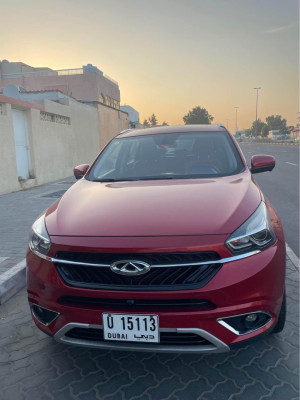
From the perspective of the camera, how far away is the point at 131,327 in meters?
1.96

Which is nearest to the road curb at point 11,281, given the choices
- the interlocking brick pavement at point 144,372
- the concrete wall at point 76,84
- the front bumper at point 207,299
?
the interlocking brick pavement at point 144,372

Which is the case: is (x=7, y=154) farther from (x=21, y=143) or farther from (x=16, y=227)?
(x=16, y=227)

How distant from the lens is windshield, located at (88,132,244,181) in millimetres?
3249

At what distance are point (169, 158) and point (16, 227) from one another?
11.9 ft

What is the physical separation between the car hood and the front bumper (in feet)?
0.85

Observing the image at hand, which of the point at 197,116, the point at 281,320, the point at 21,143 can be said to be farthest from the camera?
A: the point at 197,116

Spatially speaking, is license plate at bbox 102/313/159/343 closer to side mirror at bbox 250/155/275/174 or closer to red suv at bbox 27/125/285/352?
red suv at bbox 27/125/285/352

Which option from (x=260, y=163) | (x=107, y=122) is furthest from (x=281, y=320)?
(x=107, y=122)

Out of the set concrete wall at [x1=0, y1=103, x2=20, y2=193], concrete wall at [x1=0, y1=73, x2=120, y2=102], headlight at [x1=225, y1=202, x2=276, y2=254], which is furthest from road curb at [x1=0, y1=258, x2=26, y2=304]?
concrete wall at [x1=0, y1=73, x2=120, y2=102]

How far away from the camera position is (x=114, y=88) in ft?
120

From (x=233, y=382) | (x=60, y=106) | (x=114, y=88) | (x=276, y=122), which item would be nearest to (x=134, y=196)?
(x=233, y=382)

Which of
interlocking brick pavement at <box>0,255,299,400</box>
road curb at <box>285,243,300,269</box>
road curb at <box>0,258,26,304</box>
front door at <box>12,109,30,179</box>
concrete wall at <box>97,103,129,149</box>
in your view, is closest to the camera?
interlocking brick pavement at <box>0,255,299,400</box>

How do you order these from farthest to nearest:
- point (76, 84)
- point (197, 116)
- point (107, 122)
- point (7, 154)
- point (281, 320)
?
point (197, 116) < point (76, 84) < point (107, 122) < point (7, 154) < point (281, 320)

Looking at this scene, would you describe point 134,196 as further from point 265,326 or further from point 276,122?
point 276,122
